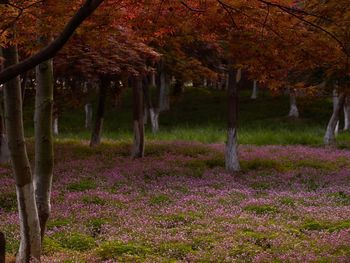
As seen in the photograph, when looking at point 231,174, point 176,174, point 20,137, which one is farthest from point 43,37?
point 231,174

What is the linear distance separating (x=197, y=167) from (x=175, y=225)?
353 inches

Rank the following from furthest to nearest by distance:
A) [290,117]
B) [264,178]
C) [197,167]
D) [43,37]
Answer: [290,117]
[197,167]
[264,178]
[43,37]

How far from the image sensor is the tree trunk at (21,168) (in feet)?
22.5

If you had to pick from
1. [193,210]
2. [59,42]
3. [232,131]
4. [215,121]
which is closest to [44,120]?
[59,42]

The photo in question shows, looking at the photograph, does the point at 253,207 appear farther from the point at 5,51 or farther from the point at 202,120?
the point at 202,120

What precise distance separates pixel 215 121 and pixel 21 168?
119 ft

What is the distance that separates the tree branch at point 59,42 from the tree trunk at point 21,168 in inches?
78.9

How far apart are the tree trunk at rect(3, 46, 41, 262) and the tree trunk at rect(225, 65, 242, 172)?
12.8 m

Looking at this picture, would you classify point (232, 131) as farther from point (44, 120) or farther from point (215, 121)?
point (215, 121)

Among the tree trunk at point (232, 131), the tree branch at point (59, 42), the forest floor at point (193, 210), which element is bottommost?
the forest floor at point (193, 210)

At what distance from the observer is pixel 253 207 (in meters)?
12.4

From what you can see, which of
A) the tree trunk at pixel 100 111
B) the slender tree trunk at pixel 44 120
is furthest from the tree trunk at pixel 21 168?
the tree trunk at pixel 100 111

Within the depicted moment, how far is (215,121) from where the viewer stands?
42.9 m

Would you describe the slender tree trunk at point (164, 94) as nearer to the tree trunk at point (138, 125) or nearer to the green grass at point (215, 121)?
the green grass at point (215, 121)
